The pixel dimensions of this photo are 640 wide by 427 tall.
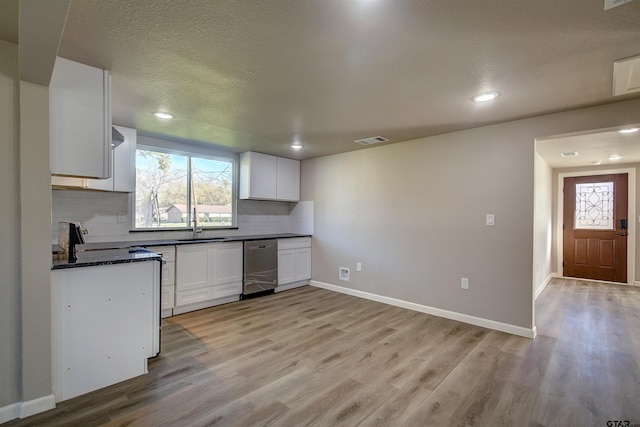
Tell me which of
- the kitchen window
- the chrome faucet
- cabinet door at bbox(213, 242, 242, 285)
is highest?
the kitchen window

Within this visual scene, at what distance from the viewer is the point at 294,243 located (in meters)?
4.96

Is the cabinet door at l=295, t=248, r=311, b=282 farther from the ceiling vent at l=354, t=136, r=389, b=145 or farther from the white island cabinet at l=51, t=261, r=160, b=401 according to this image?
the white island cabinet at l=51, t=261, r=160, b=401

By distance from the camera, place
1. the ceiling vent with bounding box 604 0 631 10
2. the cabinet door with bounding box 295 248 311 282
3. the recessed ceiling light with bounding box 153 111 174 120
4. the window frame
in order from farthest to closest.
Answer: the cabinet door with bounding box 295 248 311 282 → the window frame → the recessed ceiling light with bounding box 153 111 174 120 → the ceiling vent with bounding box 604 0 631 10

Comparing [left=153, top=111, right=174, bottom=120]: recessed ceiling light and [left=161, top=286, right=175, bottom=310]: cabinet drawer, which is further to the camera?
[left=161, top=286, right=175, bottom=310]: cabinet drawer

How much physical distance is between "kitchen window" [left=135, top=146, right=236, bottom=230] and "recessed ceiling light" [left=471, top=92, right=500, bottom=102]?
3.53 metres

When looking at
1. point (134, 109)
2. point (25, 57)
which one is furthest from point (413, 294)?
point (25, 57)

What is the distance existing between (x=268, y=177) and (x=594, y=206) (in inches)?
239

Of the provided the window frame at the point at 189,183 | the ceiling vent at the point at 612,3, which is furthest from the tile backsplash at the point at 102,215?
the ceiling vent at the point at 612,3

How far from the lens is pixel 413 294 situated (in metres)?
3.92

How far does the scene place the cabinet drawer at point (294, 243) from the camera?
478 centimetres

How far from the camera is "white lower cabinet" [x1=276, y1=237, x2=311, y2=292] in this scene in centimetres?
477

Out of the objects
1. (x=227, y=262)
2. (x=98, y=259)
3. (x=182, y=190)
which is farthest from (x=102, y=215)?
(x=98, y=259)

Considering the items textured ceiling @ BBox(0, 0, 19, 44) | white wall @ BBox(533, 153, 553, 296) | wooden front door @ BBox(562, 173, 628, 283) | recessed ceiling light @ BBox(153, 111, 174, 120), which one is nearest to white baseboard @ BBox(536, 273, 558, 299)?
white wall @ BBox(533, 153, 553, 296)

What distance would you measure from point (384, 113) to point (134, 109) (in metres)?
2.39
